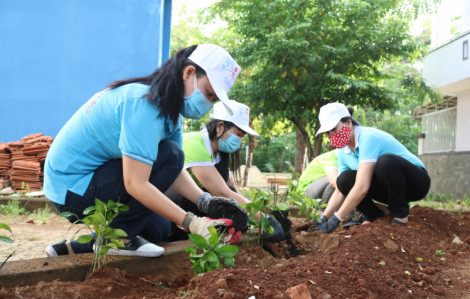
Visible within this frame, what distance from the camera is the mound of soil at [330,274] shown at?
63.1 inches

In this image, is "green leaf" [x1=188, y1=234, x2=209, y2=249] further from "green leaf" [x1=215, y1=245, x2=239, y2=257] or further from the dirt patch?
the dirt patch

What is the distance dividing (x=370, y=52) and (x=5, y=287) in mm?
7852

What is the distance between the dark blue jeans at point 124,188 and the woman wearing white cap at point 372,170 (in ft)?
5.19

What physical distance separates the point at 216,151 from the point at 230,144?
15cm

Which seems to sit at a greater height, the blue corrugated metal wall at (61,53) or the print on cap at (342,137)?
the blue corrugated metal wall at (61,53)

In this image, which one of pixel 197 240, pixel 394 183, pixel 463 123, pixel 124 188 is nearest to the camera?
pixel 197 240

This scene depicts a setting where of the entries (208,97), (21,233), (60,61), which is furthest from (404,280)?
(60,61)

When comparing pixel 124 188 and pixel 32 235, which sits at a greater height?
A: pixel 124 188

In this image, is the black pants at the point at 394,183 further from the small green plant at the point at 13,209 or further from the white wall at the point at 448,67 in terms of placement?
the white wall at the point at 448,67

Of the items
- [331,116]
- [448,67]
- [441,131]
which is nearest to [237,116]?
Answer: [331,116]

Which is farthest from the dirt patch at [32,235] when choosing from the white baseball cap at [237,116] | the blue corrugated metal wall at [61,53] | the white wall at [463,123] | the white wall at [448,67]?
the white wall at [463,123]

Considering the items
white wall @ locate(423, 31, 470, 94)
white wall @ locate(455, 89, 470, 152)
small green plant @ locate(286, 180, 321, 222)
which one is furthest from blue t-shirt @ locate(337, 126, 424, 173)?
white wall @ locate(455, 89, 470, 152)

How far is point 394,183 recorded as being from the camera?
342cm

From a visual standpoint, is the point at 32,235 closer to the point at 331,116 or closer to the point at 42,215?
the point at 42,215
